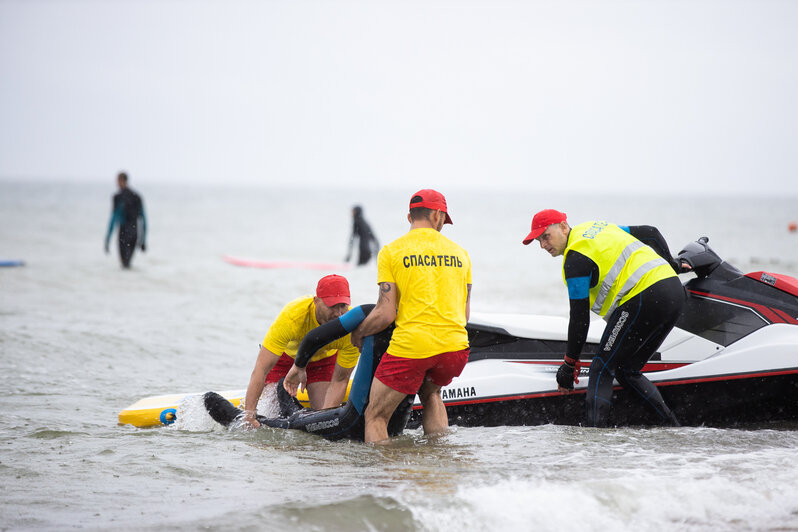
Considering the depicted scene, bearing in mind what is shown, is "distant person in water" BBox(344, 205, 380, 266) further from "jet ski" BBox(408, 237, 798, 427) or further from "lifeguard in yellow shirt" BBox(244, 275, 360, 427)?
"jet ski" BBox(408, 237, 798, 427)

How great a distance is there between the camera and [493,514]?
3.58 m

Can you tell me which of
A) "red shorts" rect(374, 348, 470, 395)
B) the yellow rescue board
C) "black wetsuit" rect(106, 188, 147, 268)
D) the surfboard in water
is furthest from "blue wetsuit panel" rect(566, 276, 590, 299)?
the surfboard in water

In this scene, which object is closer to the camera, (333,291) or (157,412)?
(333,291)

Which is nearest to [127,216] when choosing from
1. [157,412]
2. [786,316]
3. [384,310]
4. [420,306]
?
[157,412]

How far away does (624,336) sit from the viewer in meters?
4.91

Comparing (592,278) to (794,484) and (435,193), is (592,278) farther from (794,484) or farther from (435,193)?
(794,484)

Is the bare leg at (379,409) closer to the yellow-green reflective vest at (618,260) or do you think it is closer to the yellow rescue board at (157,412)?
the yellow rescue board at (157,412)

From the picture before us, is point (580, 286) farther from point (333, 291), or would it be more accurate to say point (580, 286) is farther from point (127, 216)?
point (127, 216)

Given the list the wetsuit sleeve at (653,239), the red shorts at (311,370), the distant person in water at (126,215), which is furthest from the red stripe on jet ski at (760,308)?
the distant person in water at (126,215)

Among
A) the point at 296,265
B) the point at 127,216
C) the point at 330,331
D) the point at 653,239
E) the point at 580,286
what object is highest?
the point at 653,239

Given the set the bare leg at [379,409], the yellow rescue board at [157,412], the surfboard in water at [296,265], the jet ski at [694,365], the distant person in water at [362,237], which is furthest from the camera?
the surfboard in water at [296,265]

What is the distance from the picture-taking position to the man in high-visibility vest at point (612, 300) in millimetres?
4816

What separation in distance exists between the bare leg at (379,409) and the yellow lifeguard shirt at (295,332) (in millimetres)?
703

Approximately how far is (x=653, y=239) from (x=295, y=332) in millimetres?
2634
